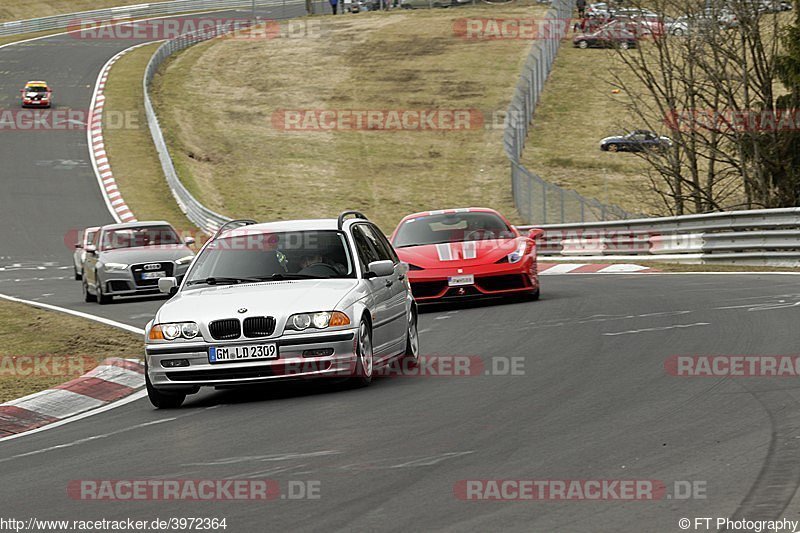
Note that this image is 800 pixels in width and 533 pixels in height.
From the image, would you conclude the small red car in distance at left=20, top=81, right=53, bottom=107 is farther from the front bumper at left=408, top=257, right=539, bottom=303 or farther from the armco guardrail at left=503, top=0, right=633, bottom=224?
the front bumper at left=408, top=257, right=539, bottom=303

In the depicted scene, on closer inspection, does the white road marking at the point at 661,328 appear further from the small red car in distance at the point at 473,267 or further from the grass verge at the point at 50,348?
the grass verge at the point at 50,348

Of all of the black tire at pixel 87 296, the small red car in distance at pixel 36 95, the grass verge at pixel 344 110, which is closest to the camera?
the black tire at pixel 87 296

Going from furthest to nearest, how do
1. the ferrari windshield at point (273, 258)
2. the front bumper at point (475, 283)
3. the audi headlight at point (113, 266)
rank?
1. the audi headlight at point (113, 266)
2. the front bumper at point (475, 283)
3. the ferrari windshield at point (273, 258)

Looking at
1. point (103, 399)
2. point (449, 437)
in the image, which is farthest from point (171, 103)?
point (449, 437)

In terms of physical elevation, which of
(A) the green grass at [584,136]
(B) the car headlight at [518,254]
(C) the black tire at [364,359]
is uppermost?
(C) the black tire at [364,359]

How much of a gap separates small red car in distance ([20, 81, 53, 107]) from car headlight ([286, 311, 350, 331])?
5254 cm

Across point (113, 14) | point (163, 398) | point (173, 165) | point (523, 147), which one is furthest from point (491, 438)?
point (113, 14)

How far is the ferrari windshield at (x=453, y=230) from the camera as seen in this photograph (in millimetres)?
18750

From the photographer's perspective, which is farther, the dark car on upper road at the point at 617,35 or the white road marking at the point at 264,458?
the dark car on upper road at the point at 617,35

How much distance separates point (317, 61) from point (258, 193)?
2739 cm

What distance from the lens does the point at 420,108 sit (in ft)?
202

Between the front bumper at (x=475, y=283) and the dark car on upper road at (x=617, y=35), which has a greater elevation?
the dark car on upper road at (x=617, y=35)

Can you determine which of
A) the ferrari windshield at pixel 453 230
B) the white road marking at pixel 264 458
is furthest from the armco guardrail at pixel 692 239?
the white road marking at pixel 264 458

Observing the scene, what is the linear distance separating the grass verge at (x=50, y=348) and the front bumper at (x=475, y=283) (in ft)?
12.7
